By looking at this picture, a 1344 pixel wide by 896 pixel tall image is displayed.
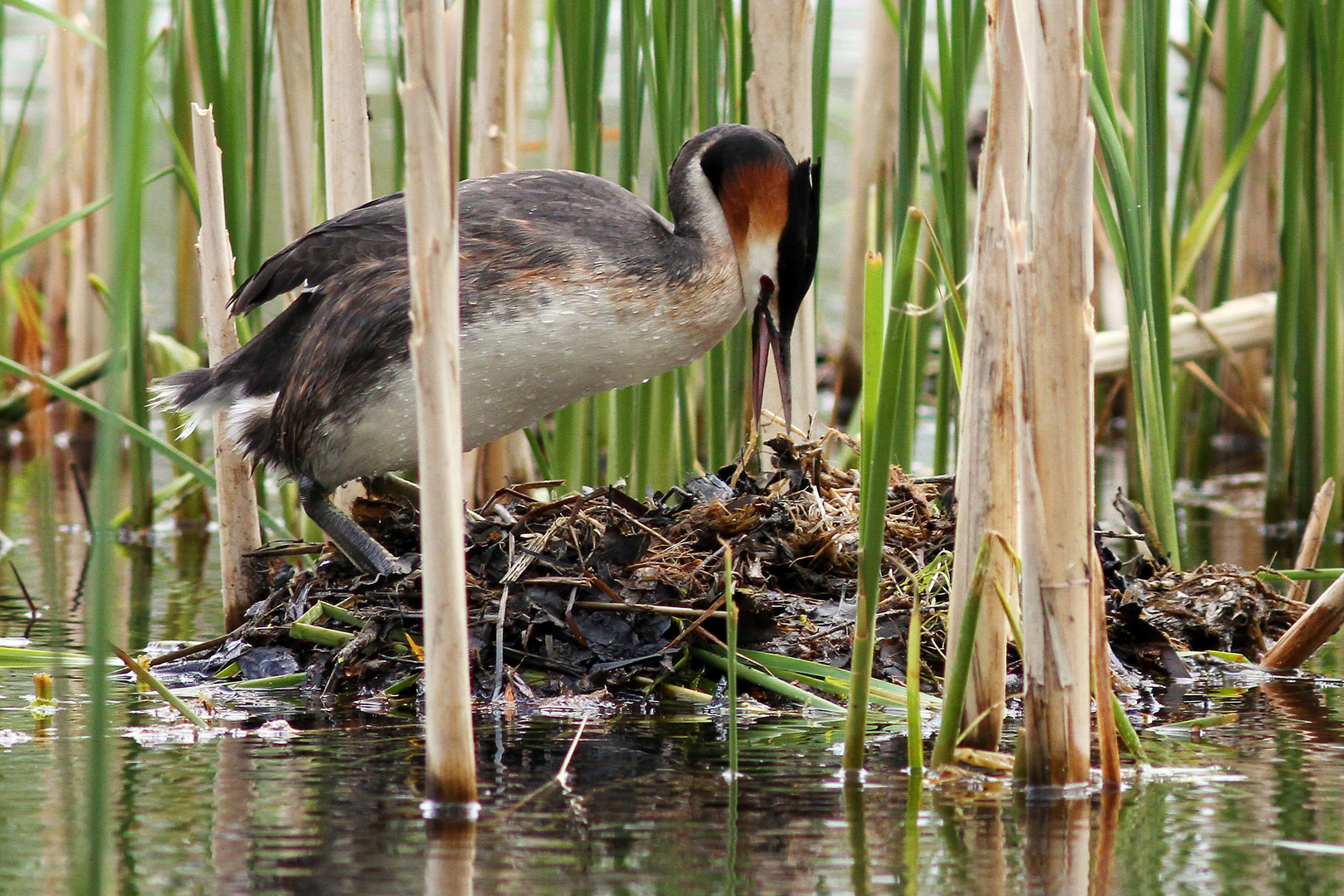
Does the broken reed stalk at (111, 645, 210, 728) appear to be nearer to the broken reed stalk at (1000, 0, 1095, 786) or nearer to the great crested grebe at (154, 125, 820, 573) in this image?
the great crested grebe at (154, 125, 820, 573)

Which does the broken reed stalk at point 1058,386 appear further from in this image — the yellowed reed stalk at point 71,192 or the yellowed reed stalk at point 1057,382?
the yellowed reed stalk at point 71,192

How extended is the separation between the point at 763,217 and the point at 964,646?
6.95 feet

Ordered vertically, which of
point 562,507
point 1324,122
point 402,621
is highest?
point 1324,122

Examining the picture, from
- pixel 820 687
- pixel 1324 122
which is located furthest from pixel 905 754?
pixel 1324 122

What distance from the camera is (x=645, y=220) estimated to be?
4.57 metres

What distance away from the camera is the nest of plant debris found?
4.03 meters

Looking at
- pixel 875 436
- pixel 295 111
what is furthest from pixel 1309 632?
pixel 295 111

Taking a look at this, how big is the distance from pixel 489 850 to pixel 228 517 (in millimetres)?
2258

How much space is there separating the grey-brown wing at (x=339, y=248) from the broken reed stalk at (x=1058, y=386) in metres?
2.10

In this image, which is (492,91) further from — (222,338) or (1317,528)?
(1317,528)

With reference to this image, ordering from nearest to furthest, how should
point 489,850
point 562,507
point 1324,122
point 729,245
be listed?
point 489,850 → point 562,507 → point 729,245 → point 1324,122

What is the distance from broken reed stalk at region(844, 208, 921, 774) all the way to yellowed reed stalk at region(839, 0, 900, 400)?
465cm

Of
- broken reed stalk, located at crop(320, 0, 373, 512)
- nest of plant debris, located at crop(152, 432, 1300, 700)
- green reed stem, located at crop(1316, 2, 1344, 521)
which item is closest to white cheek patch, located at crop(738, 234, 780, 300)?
nest of plant debris, located at crop(152, 432, 1300, 700)

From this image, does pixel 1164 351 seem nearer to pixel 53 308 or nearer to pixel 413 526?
pixel 413 526
